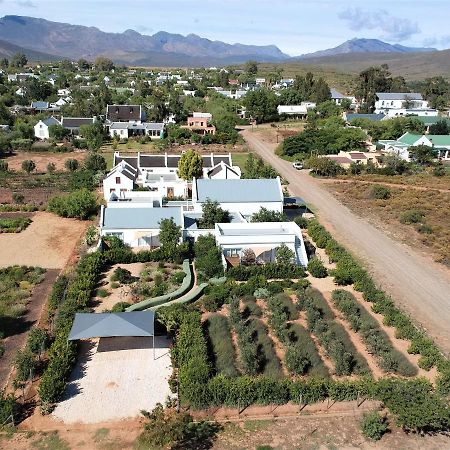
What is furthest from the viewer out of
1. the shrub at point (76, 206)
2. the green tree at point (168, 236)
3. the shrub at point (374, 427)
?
the shrub at point (76, 206)

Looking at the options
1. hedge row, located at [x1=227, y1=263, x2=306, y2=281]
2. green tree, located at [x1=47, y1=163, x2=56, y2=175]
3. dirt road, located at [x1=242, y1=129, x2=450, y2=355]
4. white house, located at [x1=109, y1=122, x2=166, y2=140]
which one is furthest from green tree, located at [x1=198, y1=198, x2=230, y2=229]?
white house, located at [x1=109, y1=122, x2=166, y2=140]

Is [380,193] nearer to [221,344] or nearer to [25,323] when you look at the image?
[221,344]

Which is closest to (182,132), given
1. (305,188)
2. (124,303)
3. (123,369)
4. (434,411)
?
(305,188)

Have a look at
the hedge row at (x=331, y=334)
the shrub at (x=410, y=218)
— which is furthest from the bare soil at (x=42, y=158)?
the hedge row at (x=331, y=334)

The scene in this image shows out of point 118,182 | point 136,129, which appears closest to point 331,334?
point 118,182

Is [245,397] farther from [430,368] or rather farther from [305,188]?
[305,188]

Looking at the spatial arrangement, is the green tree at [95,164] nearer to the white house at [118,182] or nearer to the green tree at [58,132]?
the white house at [118,182]
